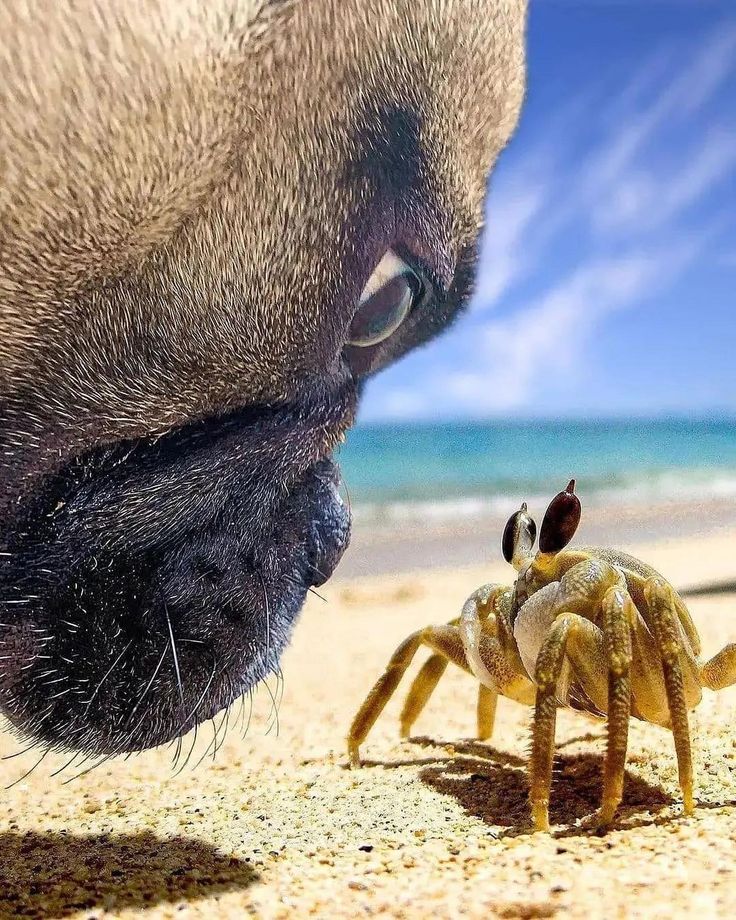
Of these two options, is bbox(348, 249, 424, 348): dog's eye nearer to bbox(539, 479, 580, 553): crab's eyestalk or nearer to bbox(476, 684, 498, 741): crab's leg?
bbox(539, 479, 580, 553): crab's eyestalk

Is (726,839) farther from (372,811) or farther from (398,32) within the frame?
(398,32)

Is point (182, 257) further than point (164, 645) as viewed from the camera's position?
No

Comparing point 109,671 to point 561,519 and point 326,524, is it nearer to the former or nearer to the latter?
point 326,524

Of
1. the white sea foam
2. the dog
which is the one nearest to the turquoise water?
the white sea foam

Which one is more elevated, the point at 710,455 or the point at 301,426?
the point at 710,455

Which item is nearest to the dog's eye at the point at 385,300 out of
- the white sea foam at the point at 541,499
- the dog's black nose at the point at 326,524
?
the dog's black nose at the point at 326,524

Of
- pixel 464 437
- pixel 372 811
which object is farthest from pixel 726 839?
pixel 464 437
